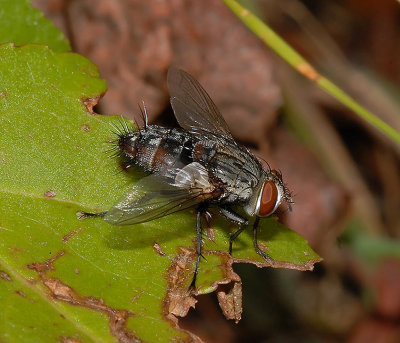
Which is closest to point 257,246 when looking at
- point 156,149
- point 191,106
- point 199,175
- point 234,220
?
point 234,220

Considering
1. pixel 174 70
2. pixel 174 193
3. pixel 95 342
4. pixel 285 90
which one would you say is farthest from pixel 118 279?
pixel 285 90

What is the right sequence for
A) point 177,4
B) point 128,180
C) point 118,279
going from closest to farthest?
point 118,279
point 128,180
point 177,4

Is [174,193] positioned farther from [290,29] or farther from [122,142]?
[290,29]

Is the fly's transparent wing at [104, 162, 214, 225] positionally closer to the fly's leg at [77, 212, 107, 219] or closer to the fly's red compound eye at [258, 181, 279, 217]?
the fly's leg at [77, 212, 107, 219]

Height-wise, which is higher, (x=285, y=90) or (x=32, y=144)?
(x=32, y=144)

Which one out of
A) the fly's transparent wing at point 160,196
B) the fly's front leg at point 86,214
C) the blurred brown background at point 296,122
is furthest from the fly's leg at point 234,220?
the blurred brown background at point 296,122

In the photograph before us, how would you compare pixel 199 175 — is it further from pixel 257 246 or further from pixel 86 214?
pixel 86 214
